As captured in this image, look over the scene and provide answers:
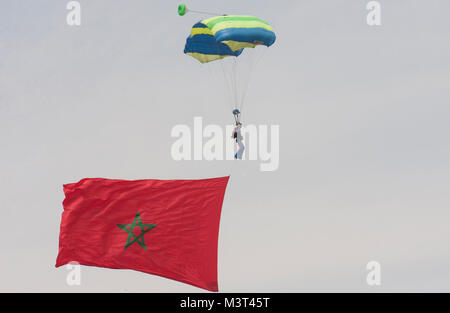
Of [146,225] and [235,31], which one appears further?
[146,225]

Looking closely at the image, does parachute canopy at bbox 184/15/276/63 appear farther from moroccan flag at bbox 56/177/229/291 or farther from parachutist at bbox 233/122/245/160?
moroccan flag at bbox 56/177/229/291

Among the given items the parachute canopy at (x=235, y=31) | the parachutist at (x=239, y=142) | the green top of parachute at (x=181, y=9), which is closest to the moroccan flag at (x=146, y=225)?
the parachutist at (x=239, y=142)

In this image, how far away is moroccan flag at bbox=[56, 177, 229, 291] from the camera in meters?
52.9

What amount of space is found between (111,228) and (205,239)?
3987 millimetres

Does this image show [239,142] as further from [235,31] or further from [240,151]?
[235,31]

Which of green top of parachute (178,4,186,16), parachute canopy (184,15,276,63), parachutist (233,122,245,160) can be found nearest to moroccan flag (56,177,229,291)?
parachutist (233,122,245,160)

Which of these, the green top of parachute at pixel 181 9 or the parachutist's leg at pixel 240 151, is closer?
the green top of parachute at pixel 181 9

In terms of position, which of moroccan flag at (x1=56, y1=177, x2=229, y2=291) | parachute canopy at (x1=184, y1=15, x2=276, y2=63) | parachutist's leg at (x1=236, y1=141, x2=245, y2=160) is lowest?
moroccan flag at (x1=56, y1=177, x2=229, y2=291)

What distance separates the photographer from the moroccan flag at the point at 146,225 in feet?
174

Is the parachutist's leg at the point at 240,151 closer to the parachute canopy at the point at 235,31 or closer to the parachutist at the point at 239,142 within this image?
the parachutist at the point at 239,142

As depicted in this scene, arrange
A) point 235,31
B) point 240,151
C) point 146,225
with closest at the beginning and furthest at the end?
1. point 235,31
2. point 146,225
3. point 240,151

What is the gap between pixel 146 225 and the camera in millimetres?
53969

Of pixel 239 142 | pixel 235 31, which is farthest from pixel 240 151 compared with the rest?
pixel 235 31
